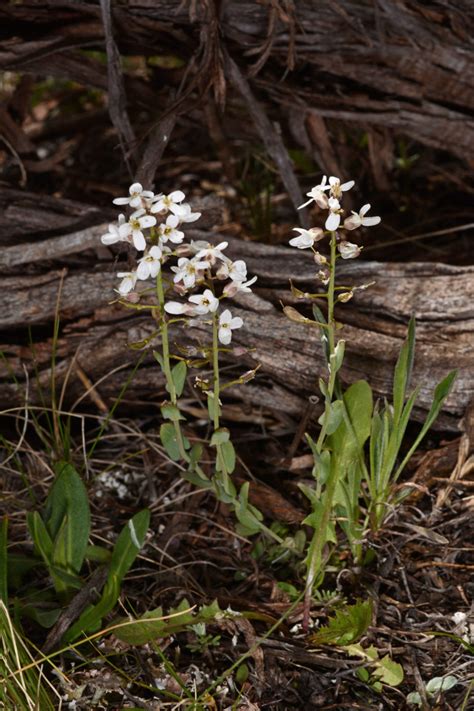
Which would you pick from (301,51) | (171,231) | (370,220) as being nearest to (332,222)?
(370,220)

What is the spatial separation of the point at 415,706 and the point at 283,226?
2.27 metres

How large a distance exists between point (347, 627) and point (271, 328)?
1.07 meters

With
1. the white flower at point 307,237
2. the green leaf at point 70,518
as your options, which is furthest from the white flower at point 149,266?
the green leaf at point 70,518

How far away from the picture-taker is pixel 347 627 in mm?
2219

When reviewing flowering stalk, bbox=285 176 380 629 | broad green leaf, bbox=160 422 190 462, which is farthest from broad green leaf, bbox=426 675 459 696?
broad green leaf, bbox=160 422 190 462

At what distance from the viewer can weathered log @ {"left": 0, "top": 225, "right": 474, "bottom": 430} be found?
2.84 m

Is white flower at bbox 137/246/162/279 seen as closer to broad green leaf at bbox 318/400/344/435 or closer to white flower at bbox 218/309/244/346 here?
white flower at bbox 218/309/244/346

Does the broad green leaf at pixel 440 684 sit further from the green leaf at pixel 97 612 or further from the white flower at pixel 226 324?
the white flower at pixel 226 324

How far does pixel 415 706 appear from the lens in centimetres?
217

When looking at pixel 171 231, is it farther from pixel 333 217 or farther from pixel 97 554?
pixel 97 554

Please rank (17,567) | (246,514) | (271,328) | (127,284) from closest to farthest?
1. (127,284)
2. (246,514)
3. (17,567)
4. (271,328)

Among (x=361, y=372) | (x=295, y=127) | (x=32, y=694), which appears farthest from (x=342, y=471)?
(x=295, y=127)

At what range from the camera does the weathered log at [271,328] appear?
2.84m

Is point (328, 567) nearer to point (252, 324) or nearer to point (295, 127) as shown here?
point (252, 324)
